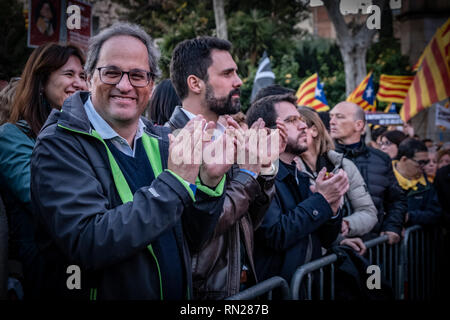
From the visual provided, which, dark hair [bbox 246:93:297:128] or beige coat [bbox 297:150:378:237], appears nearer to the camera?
dark hair [bbox 246:93:297:128]

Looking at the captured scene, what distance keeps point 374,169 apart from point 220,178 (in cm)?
308

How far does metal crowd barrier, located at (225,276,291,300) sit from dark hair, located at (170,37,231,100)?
1.26 metres

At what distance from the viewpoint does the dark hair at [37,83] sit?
98.1 inches

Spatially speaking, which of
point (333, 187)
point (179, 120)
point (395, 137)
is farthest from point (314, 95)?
→ point (179, 120)

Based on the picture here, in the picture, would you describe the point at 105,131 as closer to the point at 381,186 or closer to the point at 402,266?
the point at 381,186

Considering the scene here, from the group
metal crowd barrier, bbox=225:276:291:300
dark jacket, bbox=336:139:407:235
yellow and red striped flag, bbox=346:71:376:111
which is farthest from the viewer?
yellow and red striped flag, bbox=346:71:376:111

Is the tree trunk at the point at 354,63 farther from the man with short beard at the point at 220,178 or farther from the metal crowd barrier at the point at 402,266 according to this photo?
the man with short beard at the point at 220,178

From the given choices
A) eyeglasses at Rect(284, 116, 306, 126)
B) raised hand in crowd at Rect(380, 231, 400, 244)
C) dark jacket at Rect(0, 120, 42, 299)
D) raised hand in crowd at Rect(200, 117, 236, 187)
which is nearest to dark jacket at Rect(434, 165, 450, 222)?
raised hand in crowd at Rect(380, 231, 400, 244)

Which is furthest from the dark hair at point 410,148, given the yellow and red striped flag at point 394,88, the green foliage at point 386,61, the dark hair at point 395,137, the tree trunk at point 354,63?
the green foliage at point 386,61

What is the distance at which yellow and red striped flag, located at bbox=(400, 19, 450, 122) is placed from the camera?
612 centimetres

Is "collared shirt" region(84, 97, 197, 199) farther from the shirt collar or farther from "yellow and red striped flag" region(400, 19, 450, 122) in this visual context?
"yellow and red striped flag" region(400, 19, 450, 122)

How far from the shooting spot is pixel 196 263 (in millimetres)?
2203

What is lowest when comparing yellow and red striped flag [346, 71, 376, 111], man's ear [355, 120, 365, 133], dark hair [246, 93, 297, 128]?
man's ear [355, 120, 365, 133]

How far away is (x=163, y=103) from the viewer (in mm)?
3520
